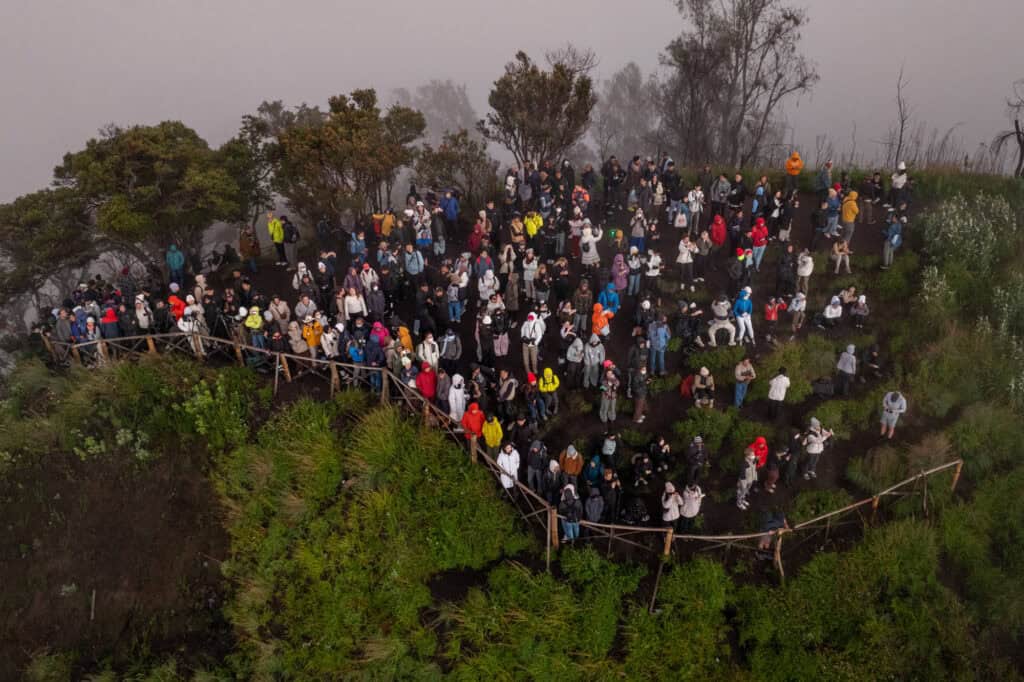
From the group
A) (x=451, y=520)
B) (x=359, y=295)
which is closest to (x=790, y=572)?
(x=451, y=520)

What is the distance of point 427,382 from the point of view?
42.5 feet

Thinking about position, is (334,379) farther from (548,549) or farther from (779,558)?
(779,558)

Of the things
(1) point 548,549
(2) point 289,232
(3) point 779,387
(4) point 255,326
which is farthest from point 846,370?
(2) point 289,232

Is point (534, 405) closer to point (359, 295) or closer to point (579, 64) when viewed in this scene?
point (359, 295)

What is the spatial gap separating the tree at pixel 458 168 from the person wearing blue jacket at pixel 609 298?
10.2 metres

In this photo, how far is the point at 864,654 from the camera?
10711 mm

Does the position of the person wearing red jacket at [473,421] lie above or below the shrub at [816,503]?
above

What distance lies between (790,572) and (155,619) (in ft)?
41.8

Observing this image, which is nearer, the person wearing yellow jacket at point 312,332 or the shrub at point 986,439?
the shrub at point 986,439

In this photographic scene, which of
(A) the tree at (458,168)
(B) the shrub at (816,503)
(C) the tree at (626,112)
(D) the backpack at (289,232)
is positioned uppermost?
(C) the tree at (626,112)

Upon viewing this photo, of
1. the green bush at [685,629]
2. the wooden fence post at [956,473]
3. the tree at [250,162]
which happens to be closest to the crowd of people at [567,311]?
the green bush at [685,629]

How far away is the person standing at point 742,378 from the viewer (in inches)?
517

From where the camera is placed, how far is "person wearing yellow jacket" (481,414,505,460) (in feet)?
39.1

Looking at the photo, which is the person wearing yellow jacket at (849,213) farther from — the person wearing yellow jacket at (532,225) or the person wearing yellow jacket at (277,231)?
the person wearing yellow jacket at (277,231)
